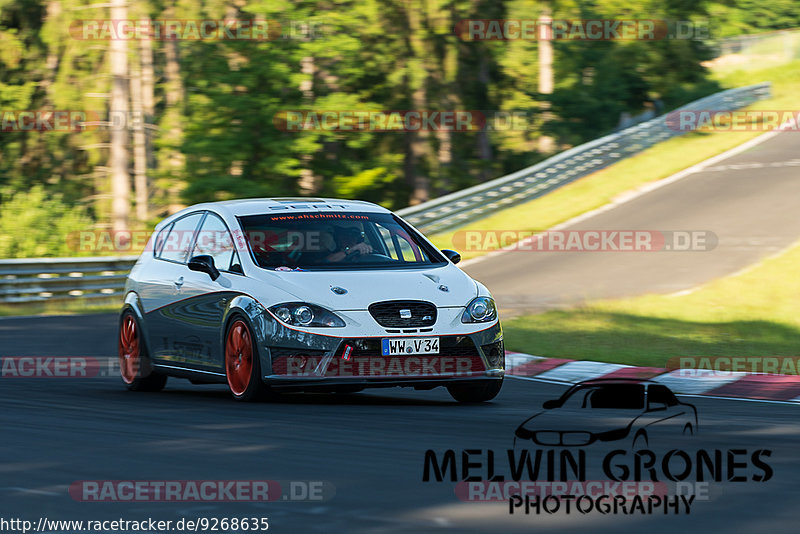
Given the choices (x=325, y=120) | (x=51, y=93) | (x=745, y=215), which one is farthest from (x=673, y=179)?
(x=51, y=93)

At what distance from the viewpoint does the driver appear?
10.2m

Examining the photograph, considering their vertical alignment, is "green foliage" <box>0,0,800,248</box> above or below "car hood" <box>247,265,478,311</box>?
below

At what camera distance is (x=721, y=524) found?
5.27 m

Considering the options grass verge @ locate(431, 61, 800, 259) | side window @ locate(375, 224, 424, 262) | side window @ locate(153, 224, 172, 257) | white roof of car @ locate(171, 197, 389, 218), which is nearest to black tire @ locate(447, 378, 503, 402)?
side window @ locate(375, 224, 424, 262)

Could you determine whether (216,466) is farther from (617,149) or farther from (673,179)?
(617,149)

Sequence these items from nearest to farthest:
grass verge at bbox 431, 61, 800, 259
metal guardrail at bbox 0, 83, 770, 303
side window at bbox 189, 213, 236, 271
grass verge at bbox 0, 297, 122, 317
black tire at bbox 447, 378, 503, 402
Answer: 1. black tire at bbox 447, 378, 503, 402
2. side window at bbox 189, 213, 236, 271
3. grass verge at bbox 0, 297, 122, 317
4. metal guardrail at bbox 0, 83, 770, 303
5. grass verge at bbox 431, 61, 800, 259

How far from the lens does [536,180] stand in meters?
31.4

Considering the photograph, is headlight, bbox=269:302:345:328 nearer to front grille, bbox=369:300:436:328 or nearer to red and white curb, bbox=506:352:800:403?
front grille, bbox=369:300:436:328

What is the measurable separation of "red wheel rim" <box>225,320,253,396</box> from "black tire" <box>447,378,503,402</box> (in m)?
1.49

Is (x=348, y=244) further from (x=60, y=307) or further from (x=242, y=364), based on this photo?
(x=60, y=307)

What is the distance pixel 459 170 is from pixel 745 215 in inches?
575

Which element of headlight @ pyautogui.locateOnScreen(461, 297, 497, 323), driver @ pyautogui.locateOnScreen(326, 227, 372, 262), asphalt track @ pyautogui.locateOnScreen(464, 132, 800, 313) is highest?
driver @ pyautogui.locateOnScreen(326, 227, 372, 262)

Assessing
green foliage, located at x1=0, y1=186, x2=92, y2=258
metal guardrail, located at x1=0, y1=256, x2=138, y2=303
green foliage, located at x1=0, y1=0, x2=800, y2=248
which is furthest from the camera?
green foliage, located at x1=0, y1=0, x2=800, y2=248

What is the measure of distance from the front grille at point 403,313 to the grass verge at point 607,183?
16.7 meters
